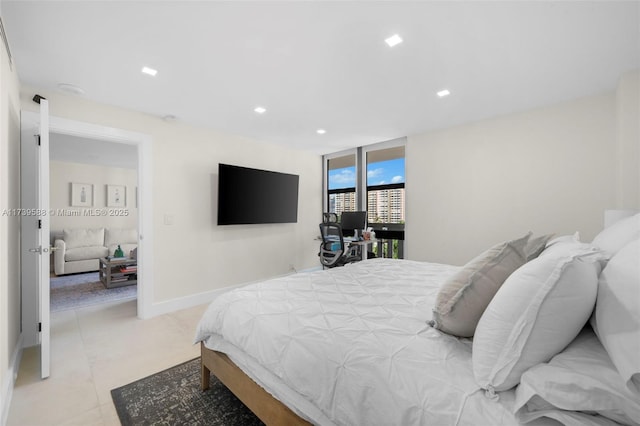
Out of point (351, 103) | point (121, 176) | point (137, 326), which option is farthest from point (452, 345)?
point (121, 176)

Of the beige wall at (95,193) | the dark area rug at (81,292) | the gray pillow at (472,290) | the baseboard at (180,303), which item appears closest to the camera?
the gray pillow at (472,290)

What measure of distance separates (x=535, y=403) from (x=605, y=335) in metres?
0.29

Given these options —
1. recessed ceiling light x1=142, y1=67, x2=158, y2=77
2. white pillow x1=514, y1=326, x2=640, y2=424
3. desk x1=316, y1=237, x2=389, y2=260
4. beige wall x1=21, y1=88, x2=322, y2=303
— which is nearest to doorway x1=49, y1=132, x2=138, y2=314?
beige wall x1=21, y1=88, x2=322, y2=303

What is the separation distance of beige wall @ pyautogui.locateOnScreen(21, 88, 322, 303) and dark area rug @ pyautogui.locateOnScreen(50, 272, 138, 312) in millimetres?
1211

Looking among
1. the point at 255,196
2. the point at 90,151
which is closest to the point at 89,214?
the point at 90,151

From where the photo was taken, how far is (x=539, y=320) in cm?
85

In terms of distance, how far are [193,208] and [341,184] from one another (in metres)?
2.89

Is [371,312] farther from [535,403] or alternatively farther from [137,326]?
[137,326]

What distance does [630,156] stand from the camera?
243 cm

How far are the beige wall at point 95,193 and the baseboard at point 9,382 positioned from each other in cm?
467

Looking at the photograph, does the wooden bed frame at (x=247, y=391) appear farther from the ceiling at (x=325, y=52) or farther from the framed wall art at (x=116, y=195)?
the framed wall art at (x=116, y=195)

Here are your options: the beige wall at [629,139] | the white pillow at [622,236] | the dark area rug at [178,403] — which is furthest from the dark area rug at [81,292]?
the beige wall at [629,139]

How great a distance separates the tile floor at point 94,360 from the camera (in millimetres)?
1741

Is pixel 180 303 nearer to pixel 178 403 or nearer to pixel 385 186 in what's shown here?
pixel 178 403
